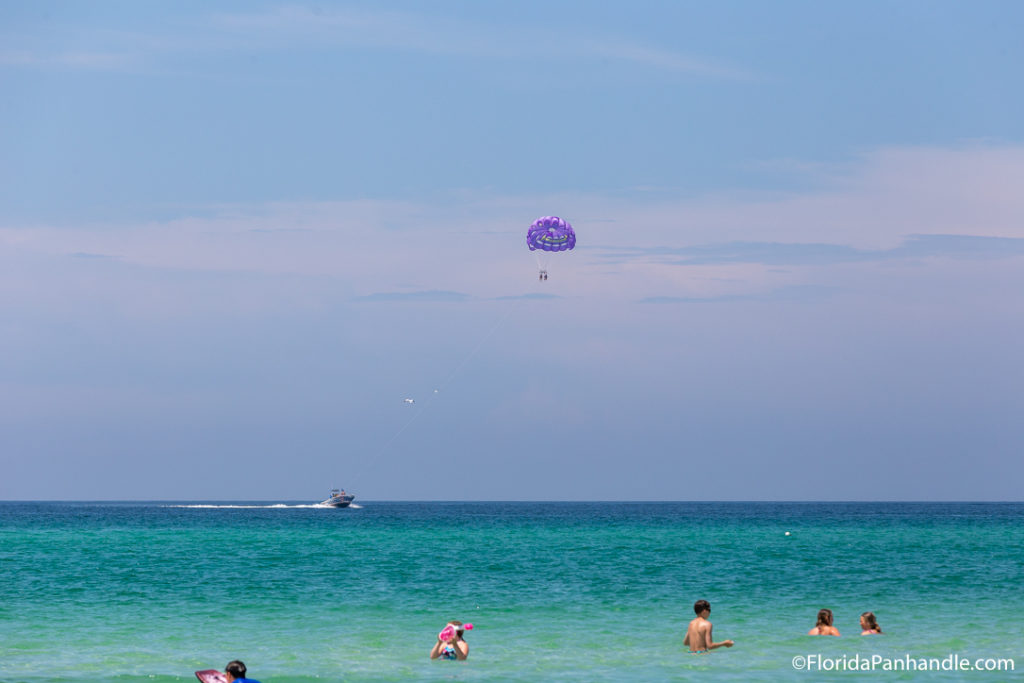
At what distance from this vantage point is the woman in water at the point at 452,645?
27.4m

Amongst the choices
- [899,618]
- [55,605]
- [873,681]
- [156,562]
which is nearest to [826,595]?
[899,618]

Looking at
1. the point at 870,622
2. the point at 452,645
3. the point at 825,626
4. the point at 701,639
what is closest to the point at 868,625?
the point at 870,622

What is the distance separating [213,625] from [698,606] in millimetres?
14431

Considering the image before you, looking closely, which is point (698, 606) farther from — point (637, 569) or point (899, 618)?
point (637, 569)

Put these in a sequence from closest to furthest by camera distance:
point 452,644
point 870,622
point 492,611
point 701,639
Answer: point 452,644, point 701,639, point 870,622, point 492,611

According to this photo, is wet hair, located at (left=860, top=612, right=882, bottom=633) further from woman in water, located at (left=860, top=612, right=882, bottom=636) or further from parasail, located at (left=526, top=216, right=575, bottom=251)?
parasail, located at (left=526, top=216, right=575, bottom=251)

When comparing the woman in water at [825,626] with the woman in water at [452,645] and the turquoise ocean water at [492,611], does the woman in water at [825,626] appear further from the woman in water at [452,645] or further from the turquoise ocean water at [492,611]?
the woman in water at [452,645]

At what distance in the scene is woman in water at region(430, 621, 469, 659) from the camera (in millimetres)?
27359

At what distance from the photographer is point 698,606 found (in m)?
27.3

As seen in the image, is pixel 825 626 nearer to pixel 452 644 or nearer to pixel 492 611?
pixel 452 644

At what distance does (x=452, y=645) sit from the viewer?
90.3 ft

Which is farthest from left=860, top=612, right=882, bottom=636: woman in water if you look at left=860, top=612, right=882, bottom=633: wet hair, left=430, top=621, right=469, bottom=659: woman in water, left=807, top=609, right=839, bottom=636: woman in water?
left=430, top=621, right=469, bottom=659: woman in water

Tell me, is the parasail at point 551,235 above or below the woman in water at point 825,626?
above

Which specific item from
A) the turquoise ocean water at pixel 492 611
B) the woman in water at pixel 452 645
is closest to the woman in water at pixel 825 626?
the turquoise ocean water at pixel 492 611
